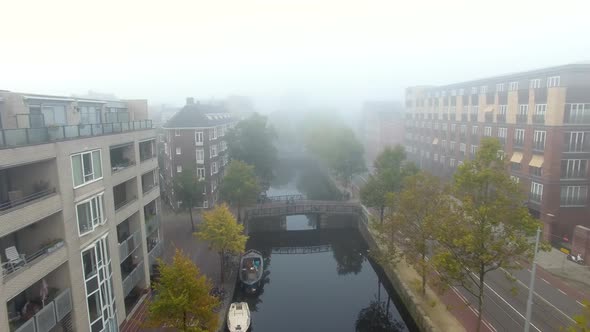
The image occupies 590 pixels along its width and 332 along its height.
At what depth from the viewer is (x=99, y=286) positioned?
2031 centimetres

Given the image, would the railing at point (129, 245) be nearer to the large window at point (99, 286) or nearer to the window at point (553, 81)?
the large window at point (99, 286)

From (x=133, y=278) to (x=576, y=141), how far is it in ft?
131

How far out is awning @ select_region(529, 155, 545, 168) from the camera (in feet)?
125

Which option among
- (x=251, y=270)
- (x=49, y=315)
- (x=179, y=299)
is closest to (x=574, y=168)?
(x=251, y=270)

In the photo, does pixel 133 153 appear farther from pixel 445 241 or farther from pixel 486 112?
pixel 486 112

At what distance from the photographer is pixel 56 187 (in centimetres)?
1736

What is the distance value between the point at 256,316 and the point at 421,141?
55.1 metres

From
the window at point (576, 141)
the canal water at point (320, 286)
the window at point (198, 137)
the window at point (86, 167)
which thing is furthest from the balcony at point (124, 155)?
the window at point (576, 141)

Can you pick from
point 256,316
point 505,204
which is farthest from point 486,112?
point 256,316

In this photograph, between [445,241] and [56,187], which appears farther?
[445,241]

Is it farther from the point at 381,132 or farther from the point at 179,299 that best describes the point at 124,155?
the point at 381,132

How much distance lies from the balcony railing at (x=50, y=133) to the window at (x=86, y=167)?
3.42 ft

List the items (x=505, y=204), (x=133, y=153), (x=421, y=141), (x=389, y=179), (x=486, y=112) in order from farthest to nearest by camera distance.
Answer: (x=421, y=141) → (x=486, y=112) → (x=389, y=179) → (x=133, y=153) → (x=505, y=204)

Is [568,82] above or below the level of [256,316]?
above
